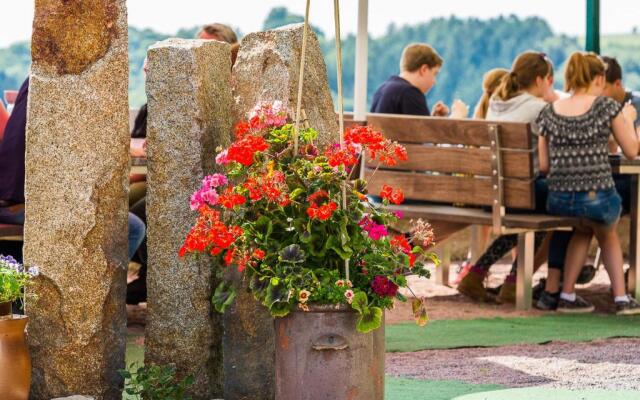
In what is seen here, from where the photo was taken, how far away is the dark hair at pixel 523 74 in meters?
7.10

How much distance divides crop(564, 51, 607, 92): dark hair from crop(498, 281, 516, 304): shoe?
1167 mm

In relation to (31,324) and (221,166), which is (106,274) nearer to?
(31,324)

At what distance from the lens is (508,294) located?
22.7 ft

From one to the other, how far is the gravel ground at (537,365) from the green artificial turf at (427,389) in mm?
88

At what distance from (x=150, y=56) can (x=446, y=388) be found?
1.70 m

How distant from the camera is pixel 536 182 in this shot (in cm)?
682

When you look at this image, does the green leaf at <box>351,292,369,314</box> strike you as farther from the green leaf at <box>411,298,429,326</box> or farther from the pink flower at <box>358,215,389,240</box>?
the green leaf at <box>411,298,429,326</box>

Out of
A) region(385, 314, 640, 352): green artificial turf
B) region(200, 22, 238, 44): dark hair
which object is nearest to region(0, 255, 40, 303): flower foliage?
region(385, 314, 640, 352): green artificial turf

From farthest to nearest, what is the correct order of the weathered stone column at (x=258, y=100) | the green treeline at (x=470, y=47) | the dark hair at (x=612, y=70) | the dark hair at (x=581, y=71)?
the green treeline at (x=470, y=47)
the dark hair at (x=612, y=70)
the dark hair at (x=581, y=71)
the weathered stone column at (x=258, y=100)

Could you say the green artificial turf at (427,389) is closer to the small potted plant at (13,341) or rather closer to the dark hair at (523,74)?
the small potted plant at (13,341)

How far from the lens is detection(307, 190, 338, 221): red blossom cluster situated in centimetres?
340

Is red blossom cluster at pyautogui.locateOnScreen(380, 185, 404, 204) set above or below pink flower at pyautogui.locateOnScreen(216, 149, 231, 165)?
below

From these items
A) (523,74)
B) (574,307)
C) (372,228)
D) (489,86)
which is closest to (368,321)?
(372,228)

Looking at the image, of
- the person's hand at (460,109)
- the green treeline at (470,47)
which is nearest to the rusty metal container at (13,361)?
the person's hand at (460,109)
